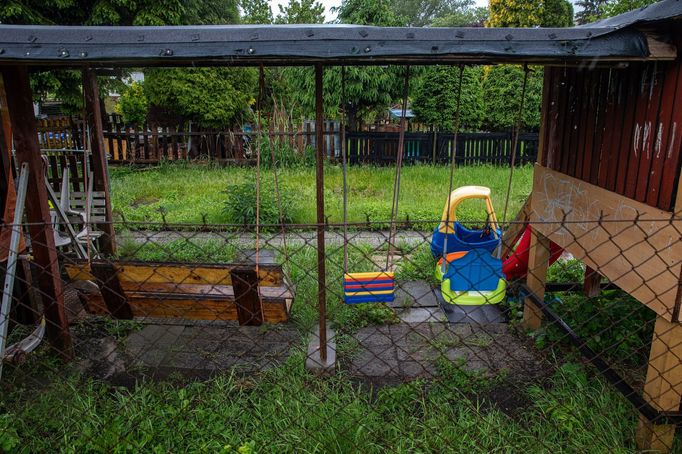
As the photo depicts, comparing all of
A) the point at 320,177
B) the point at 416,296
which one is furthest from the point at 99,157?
the point at 416,296

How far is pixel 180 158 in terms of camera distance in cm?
1204

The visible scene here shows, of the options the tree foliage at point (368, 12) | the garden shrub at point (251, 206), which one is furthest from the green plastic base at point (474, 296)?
the tree foliage at point (368, 12)

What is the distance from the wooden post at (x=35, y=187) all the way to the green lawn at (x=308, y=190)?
280 centimetres

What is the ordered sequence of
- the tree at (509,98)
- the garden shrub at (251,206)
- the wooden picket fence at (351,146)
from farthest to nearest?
the tree at (509,98) → the wooden picket fence at (351,146) → the garden shrub at (251,206)

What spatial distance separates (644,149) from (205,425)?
2736 millimetres

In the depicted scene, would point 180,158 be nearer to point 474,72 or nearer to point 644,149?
point 474,72

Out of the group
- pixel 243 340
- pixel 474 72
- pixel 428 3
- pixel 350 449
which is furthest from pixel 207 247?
pixel 428 3

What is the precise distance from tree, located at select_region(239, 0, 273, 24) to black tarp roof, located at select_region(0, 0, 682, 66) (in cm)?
2076

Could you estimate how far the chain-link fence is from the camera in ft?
8.27

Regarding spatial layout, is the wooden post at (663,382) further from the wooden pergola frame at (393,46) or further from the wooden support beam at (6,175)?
the wooden support beam at (6,175)

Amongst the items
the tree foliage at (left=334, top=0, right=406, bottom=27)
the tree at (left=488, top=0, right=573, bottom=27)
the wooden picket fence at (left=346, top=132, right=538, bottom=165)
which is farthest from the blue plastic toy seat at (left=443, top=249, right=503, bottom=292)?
the tree at (left=488, top=0, right=573, bottom=27)

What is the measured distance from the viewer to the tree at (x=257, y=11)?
21875 mm

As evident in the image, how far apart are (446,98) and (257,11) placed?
13637 millimetres

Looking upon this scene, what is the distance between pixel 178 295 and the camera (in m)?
3.21
